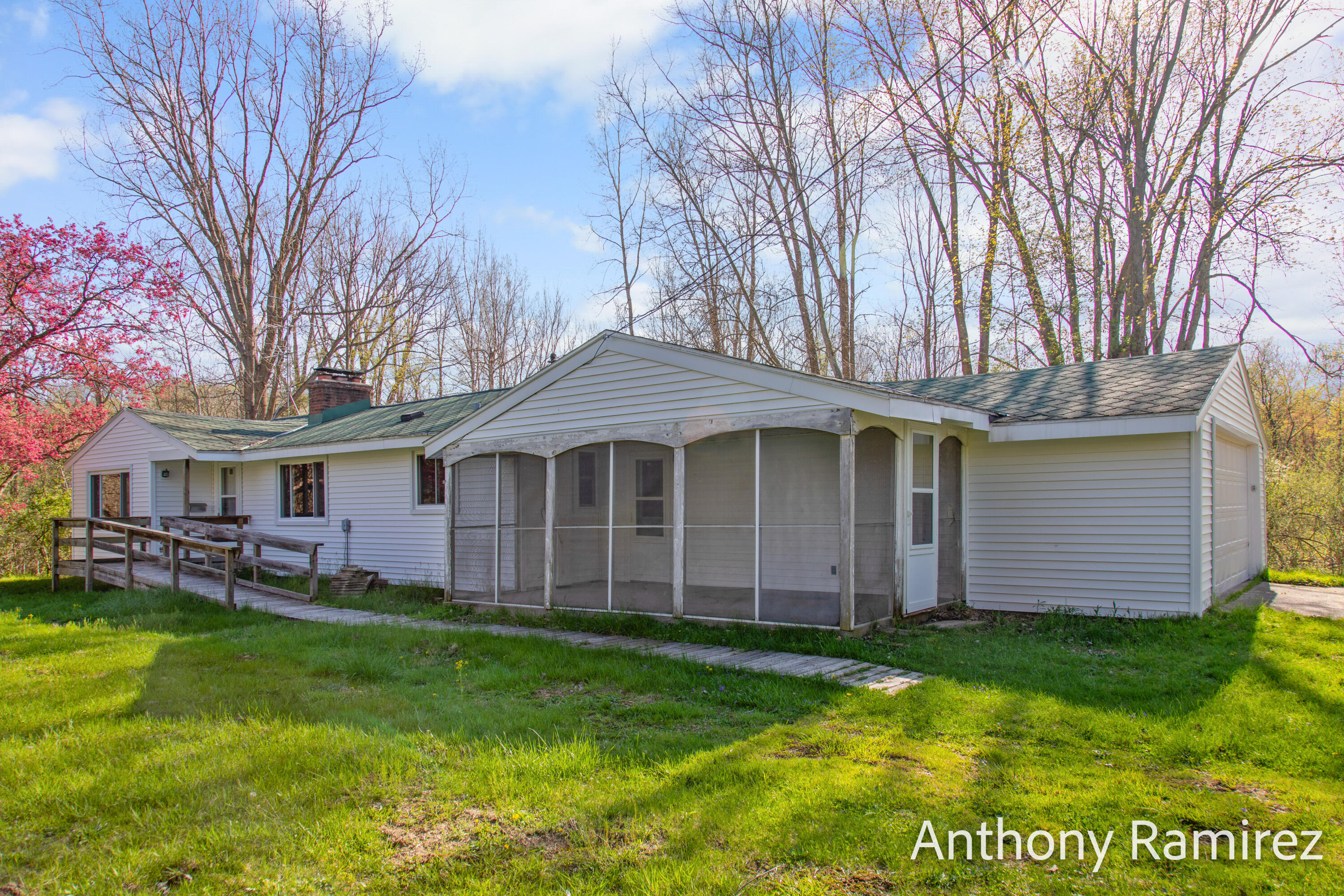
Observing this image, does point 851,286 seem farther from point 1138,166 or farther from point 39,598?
point 39,598

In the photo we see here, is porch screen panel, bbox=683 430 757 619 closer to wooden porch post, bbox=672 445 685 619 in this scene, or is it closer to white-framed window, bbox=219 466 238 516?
wooden porch post, bbox=672 445 685 619

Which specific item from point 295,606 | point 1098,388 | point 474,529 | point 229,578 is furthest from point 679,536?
point 229,578

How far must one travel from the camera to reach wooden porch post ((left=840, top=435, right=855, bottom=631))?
298 inches

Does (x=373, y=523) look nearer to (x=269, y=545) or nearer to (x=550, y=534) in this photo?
(x=269, y=545)

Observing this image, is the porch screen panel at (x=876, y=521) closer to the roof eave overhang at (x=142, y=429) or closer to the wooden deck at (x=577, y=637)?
the wooden deck at (x=577, y=637)

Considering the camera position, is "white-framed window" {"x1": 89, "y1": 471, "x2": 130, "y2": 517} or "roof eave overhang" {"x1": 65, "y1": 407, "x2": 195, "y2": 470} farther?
"white-framed window" {"x1": 89, "y1": 471, "x2": 130, "y2": 517}

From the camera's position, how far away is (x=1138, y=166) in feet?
56.1

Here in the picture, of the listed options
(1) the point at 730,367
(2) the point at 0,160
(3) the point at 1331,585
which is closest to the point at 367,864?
(1) the point at 730,367

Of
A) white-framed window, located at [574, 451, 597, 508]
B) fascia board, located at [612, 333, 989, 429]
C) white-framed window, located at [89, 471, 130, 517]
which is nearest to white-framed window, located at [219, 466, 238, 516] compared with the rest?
white-framed window, located at [89, 471, 130, 517]

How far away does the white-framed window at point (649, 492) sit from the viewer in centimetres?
978

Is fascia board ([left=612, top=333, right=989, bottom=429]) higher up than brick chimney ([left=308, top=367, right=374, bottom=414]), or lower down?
lower down

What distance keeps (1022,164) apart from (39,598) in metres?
22.0

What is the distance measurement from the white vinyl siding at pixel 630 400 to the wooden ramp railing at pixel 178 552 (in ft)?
13.2

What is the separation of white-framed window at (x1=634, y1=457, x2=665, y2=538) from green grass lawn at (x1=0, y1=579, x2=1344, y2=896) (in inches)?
112
